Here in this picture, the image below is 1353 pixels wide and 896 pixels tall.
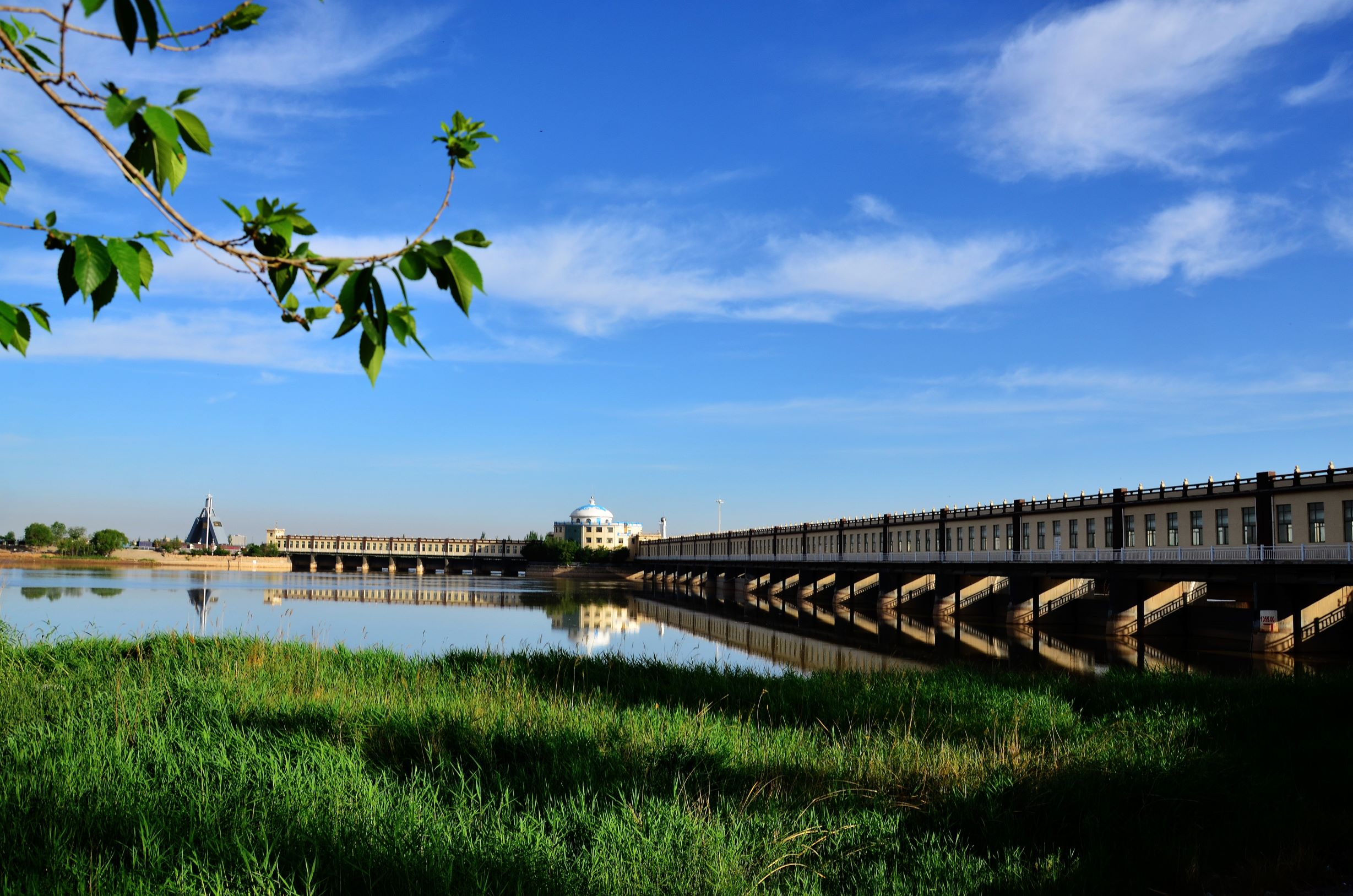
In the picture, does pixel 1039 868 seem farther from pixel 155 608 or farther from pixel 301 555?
pixel 301 555

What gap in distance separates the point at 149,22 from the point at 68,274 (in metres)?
0.70

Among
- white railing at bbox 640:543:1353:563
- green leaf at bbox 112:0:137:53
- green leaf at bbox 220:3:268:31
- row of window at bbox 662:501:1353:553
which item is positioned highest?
green leaf at bbox 220:3:268:31

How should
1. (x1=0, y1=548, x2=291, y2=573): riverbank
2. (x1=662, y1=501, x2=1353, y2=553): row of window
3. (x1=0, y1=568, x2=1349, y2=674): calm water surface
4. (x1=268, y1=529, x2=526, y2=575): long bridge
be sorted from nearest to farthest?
(x1=0, y1=568, x2=1349, y2=674): calm water surface
(x1=662, y1=501, x2=1353, y2=553): row of window
(x1=0, y1=548, x2=291, y2=573): riverbank
(x1=268, y1=529, x2=526, y2=575): long bridge

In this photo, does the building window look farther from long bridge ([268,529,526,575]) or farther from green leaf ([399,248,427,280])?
long bridge ([268,529,526,575])

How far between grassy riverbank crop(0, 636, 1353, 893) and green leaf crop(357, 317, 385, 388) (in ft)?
12.2

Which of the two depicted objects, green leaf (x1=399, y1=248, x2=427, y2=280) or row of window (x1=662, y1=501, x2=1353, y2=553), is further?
row of window (x1=662, y1=501, x2=1353, y2=553)

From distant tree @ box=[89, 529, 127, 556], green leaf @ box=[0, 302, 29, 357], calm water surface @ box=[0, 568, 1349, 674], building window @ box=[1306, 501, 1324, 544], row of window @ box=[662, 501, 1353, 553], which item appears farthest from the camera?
distant tree @ box=[89, 529, 127, 556]

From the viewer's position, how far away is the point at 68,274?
257 centimetres

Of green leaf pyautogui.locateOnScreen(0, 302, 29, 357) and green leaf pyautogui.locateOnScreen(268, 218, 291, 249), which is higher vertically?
green leaf pyautogui.locateOnScreen(268, 218, 291, 249)

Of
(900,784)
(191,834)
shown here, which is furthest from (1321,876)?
(191,834)

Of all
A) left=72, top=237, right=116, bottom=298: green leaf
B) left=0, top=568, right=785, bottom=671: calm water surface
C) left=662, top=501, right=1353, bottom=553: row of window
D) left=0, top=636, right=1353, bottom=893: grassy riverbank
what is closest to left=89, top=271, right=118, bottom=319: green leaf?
left=72, top=237, right=116, bottom=298: green leaf

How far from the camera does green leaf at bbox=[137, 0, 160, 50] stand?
2389 millimetres

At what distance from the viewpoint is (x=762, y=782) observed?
908 centimetres

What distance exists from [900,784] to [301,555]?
171188 millimetres
